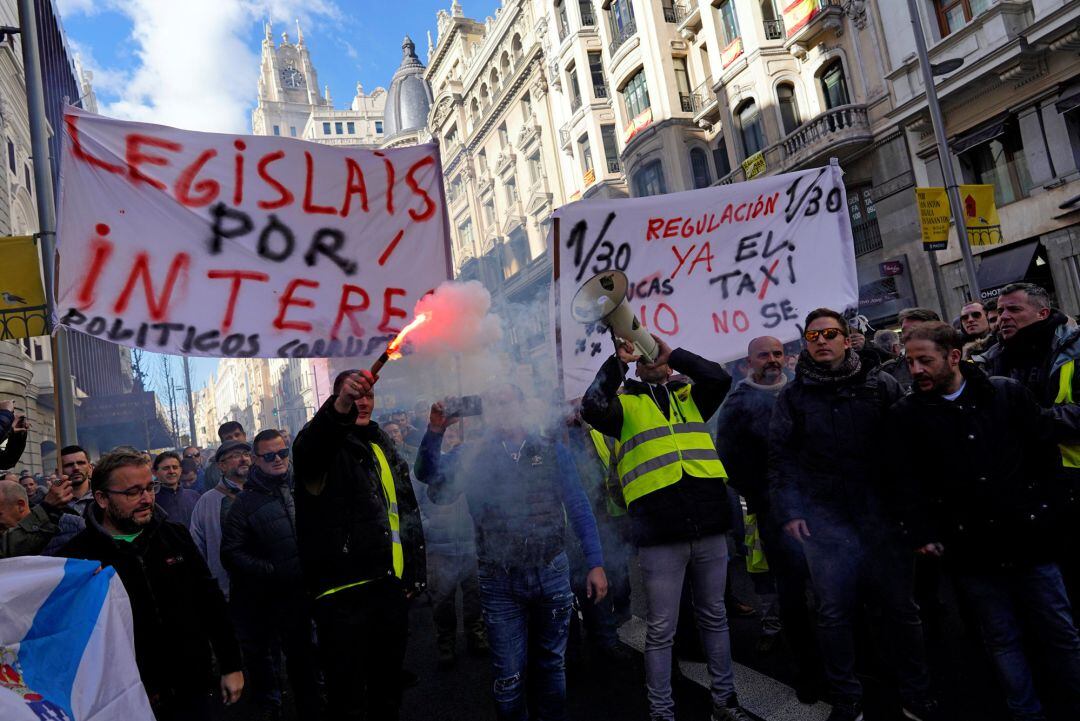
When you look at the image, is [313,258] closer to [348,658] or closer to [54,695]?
[348,658]

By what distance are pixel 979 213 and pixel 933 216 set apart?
1590 mm

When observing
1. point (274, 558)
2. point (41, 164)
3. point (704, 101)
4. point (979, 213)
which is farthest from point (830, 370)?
point (704, 101)

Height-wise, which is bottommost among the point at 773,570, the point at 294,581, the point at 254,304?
the point at 773,570

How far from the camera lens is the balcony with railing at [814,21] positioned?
18734 mm

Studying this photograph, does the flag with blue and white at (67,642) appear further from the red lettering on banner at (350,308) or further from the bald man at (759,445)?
the bald man at (759,445)

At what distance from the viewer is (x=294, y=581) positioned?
4.41 meters

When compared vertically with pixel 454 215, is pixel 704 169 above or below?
below

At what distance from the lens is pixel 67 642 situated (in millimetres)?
2473

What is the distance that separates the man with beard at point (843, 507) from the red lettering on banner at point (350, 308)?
7.16 ft

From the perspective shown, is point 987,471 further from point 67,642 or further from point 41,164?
point 41,164

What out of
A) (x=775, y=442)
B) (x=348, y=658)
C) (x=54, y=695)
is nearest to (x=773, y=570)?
(x=775, y=442)

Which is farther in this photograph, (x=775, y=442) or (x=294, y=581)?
(x=294, y=581)

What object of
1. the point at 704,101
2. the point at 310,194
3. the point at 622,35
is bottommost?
the point at 310,194

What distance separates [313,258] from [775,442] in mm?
2530
